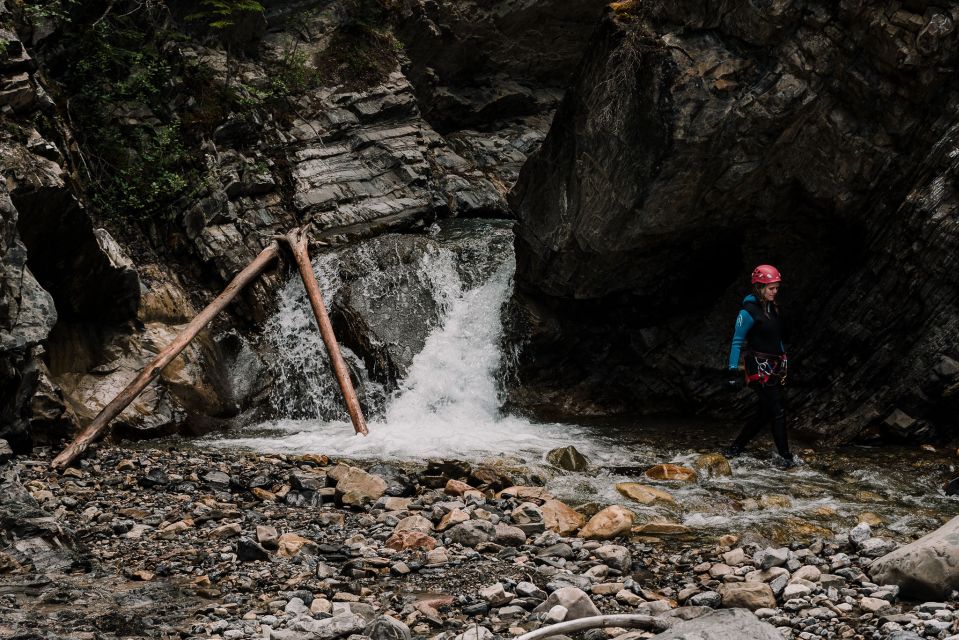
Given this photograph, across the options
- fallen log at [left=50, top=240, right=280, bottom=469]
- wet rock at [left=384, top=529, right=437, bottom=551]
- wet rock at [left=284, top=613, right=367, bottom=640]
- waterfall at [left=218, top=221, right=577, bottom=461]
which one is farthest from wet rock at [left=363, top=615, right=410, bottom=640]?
fallen log at [left=50, top=240, right=280, bottom=469]

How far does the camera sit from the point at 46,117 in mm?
13914

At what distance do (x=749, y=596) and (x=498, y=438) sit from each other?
6.77 m

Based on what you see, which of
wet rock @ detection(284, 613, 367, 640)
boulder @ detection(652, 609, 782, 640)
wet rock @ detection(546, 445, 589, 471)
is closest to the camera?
boulder @ detection(652, 609, 782, 640)

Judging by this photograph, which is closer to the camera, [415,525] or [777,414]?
[415,525]

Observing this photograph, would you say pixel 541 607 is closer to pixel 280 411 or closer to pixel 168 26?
pixel 280 411

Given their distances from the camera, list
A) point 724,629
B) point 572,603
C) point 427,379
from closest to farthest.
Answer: point 724,629 → point 572,603 → point 427,379

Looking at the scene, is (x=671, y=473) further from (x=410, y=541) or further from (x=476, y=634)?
(x=476, y=634)

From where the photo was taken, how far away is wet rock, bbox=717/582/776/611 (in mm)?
5738

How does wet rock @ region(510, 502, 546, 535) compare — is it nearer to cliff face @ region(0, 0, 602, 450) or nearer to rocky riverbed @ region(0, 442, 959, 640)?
rocky riverbed @ region(0, 442, 959, 640)

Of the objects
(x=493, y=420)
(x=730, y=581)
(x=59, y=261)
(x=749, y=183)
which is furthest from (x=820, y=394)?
(x=59, y=261)

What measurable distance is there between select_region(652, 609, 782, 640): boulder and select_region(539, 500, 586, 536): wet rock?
2884mm

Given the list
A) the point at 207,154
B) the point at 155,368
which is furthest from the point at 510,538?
the point at 207,154

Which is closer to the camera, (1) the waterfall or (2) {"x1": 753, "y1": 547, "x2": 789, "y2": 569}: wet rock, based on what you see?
(2) {"x1": 753, "y1": 547, "x2": 789, "y2": 569}: wet rock

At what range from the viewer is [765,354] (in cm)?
1005
